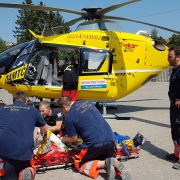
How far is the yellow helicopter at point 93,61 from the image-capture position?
253 inches

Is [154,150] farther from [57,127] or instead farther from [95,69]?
[95,69]

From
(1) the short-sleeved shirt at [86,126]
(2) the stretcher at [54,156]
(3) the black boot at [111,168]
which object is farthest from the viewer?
(2) the stretcher at [54,156]

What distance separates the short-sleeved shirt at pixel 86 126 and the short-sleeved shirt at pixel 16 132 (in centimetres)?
53

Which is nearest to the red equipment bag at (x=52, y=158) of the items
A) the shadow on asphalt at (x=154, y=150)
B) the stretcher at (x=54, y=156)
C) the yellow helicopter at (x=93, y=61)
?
the stretcher at (x=54, y=156)

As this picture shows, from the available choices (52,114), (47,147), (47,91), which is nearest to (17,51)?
(47,91)

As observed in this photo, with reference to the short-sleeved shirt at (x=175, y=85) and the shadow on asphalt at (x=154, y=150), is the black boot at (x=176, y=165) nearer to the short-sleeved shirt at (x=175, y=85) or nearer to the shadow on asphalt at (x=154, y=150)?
the shadow on asphalt at (x=154, y=150)

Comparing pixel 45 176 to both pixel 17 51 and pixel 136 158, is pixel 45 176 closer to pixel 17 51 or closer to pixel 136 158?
pixel 136 158

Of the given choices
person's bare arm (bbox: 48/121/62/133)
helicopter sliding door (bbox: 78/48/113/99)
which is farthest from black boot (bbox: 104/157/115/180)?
helicopter sliding door (bbox: 78/48/113/99)

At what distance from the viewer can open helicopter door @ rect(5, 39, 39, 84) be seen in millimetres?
6109

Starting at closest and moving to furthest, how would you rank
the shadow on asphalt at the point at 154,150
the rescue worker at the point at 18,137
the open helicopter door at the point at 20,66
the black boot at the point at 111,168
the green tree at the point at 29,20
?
the rescue worker at the point at 18,137 → the black boot at the point at 111,168 → the shadow on asphalt at the point at 154,150 → the open helicopter door at the point at 20,66 → the green tree at the point at 29,20

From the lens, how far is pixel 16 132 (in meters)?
2.69

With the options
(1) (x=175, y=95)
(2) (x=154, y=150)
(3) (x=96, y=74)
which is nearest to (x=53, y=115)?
(2) (x=154, y=150)

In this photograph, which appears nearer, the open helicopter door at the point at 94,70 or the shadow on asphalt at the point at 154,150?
the shadow on asphalt at the point at 154,150

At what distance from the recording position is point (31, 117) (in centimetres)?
279
